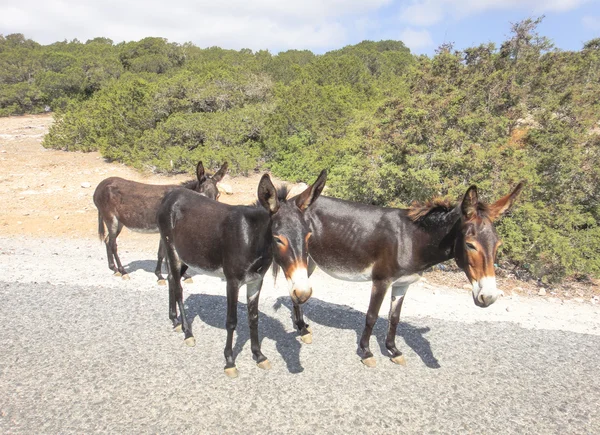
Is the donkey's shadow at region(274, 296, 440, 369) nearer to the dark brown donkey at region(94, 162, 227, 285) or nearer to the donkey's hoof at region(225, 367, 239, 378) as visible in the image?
the donkey's hoof at region(225, 367, 239, 378)

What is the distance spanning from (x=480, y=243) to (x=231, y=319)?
2.98 metres

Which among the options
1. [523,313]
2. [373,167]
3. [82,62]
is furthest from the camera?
[82,62]

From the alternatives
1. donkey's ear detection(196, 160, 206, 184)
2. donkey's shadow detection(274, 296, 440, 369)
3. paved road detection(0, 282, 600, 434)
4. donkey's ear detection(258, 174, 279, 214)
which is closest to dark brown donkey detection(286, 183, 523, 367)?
donkey's shadow detection(274, 296, 440, 369)

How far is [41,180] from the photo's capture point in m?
15.7

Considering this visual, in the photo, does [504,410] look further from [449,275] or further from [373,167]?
[373,167]

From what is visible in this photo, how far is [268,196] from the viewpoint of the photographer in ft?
11.8

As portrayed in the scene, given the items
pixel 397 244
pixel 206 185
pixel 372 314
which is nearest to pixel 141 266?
pixel 206 185

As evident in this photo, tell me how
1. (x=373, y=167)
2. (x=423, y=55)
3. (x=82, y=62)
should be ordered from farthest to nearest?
(x=82, y=62), (x=423, y=55), (x=373, y=167)

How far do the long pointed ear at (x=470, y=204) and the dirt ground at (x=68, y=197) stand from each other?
4.56 metres

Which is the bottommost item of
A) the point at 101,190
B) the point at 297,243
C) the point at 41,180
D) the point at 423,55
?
the point at 41,180

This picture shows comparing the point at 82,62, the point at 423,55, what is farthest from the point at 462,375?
the point at 82,62

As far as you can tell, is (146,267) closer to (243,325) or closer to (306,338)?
(243,325)

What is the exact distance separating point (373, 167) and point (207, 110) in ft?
43.8

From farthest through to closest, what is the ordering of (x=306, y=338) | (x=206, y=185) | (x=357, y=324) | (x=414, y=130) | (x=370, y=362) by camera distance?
(x=414, y=130) < (x=206, y=185) < (x=357, y=324) < (x=306, y=338) < (x=370, y=362)
